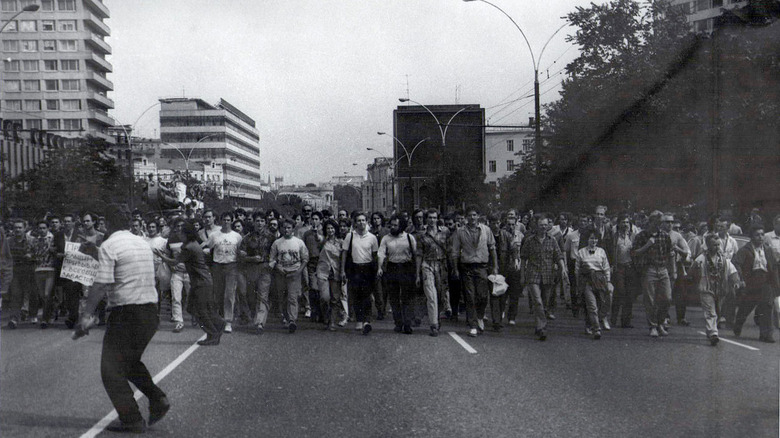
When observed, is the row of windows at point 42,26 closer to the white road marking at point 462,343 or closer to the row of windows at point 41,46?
the row of windows at point 41,46

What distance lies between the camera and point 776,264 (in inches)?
417

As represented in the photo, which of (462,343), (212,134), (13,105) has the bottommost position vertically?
(462,343)

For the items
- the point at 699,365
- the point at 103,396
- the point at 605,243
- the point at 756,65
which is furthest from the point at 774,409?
the point at 756,65

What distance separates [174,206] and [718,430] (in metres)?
18.4

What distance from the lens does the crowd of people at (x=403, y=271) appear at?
10.7 meters

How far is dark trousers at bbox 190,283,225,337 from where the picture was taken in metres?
9.88

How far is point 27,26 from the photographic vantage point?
42.1 feet

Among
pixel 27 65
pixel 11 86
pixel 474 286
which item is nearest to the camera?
pixel 474 286

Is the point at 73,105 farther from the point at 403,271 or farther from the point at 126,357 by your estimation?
the point at 126,357

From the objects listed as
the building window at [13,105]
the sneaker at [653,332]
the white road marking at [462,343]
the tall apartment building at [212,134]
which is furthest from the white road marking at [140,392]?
the tall apartment building at [212,134]

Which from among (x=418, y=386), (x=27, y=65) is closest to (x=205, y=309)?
(x=418, y=386)

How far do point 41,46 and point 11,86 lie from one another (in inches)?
42.0

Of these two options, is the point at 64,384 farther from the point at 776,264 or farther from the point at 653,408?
the point at 776,264

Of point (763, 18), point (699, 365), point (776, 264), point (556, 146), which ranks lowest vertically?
point (699, 365)
